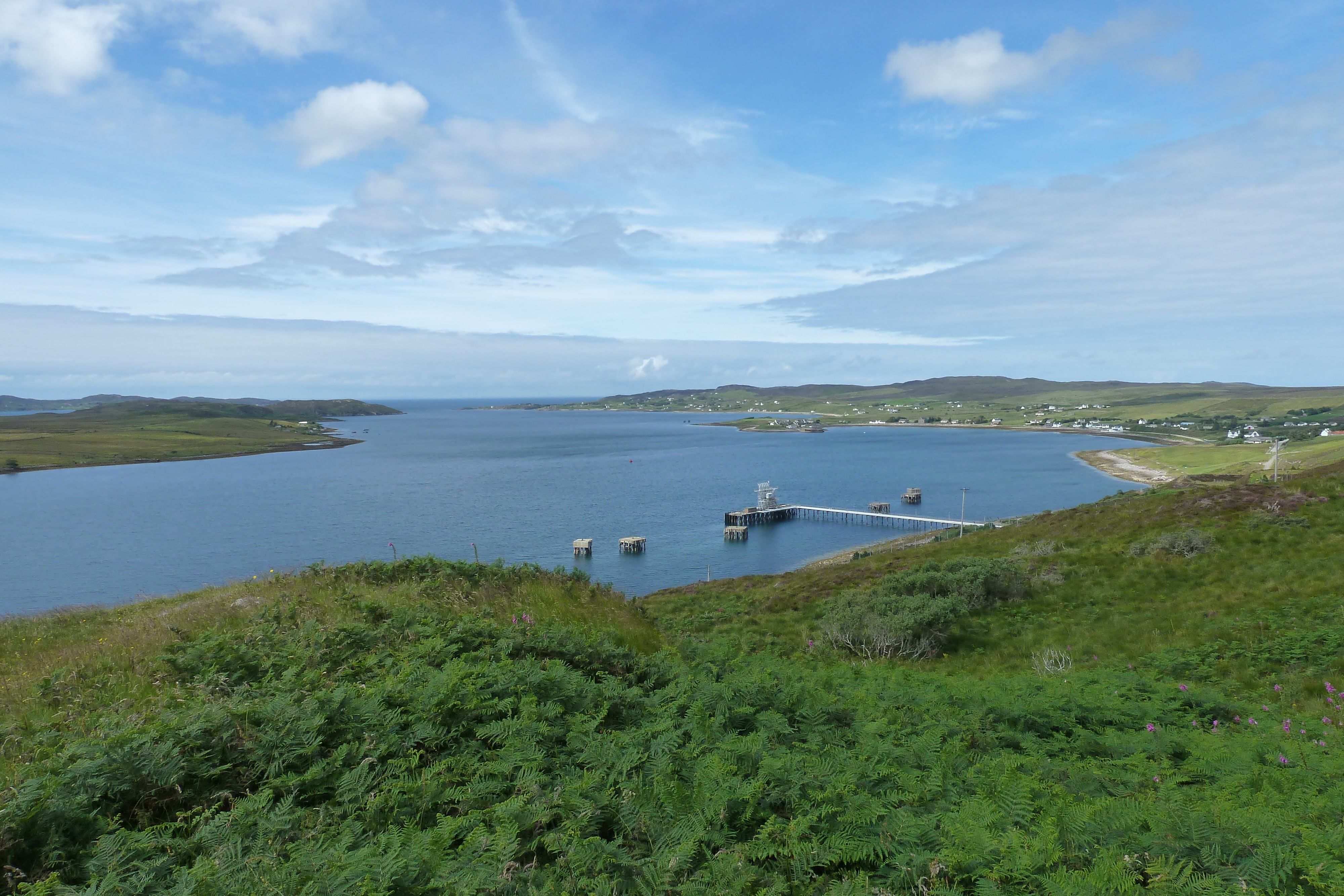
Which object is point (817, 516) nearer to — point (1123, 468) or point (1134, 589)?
point (1134, 589)

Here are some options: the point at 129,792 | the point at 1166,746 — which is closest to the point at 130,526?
the point at 129,792

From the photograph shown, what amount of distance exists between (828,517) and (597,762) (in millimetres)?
78934

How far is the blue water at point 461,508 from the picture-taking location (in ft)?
180

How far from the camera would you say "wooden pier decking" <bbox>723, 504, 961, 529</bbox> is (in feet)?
240

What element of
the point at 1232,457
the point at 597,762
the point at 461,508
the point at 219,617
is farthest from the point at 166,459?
the point at 1232,457

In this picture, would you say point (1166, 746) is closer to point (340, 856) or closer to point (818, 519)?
point (340, 856)

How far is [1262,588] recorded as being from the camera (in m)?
15.8

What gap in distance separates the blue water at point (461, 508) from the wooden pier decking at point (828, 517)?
1.61 metres

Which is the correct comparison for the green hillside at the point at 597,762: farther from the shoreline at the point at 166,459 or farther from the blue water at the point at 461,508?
the shoreline at the point at 166,459

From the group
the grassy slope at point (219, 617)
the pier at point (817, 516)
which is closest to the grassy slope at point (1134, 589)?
the grassy slope at point (219, 617)

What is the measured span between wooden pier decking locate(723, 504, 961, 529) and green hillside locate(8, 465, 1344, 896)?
62.4 m

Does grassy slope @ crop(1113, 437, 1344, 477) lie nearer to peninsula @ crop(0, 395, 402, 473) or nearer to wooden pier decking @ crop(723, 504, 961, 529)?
wooden pier decking @ crop(723, 504, 961, 529)

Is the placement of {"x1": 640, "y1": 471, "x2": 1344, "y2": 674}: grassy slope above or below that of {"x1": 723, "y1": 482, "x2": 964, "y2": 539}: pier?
above

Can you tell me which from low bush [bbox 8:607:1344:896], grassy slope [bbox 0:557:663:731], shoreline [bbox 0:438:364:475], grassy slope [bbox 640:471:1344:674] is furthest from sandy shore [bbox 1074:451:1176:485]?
shoreline [bbox 0:438:364:475]
